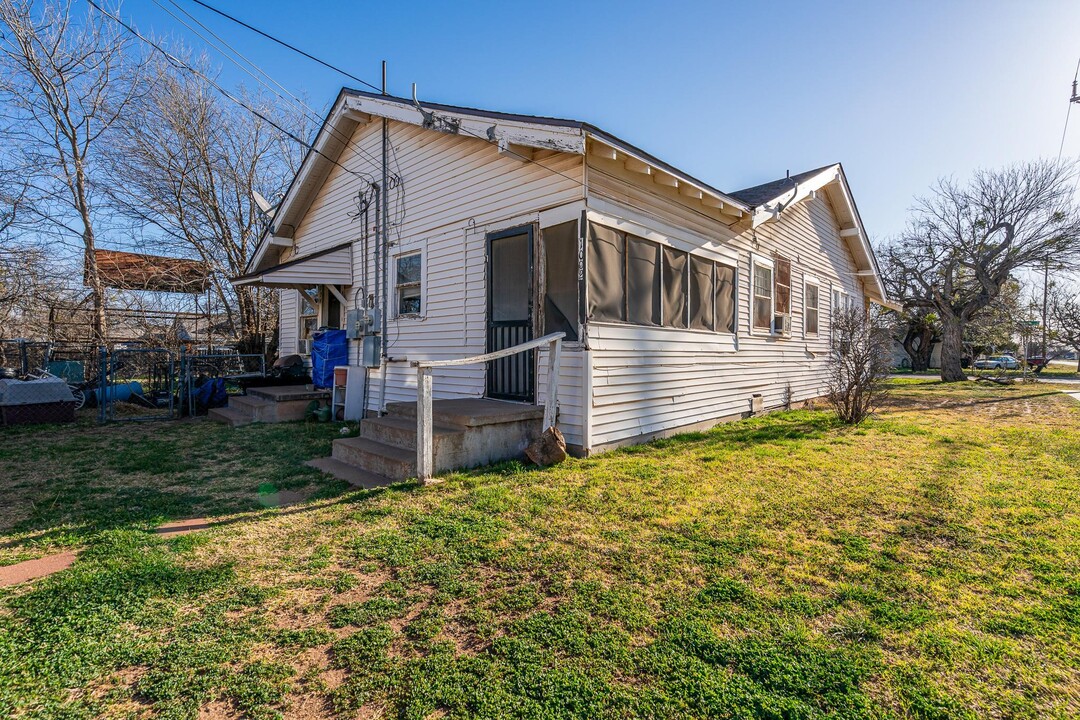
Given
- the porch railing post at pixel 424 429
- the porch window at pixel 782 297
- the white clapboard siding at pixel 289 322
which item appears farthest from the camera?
the white clapboard siding at pixel 289 322

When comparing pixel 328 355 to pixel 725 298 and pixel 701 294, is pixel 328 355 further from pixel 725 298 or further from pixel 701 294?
pixel 725 298

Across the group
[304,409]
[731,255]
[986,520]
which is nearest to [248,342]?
[304,409]

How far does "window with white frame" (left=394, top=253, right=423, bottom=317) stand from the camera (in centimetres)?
765

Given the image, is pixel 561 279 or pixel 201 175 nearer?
pixel 561 279

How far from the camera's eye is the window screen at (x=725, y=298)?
7.87 m

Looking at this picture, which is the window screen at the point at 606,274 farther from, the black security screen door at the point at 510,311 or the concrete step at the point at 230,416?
the concrete step at the point at 230,416

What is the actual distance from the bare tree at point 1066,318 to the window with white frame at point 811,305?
24.9 meters

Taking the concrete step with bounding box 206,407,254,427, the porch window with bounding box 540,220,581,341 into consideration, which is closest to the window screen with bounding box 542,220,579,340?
the porch window with bounding box 540,220,581,341

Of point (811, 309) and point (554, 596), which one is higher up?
point (811, 309)

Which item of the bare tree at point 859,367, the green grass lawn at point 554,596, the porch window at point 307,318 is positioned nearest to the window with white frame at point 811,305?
the bare tree at point 859,367

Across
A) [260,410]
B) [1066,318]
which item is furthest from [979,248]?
[260,410]

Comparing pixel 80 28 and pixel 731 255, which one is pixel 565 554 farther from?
pixel 80 28

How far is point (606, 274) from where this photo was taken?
18.6ft

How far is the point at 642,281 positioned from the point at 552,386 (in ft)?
6.51
